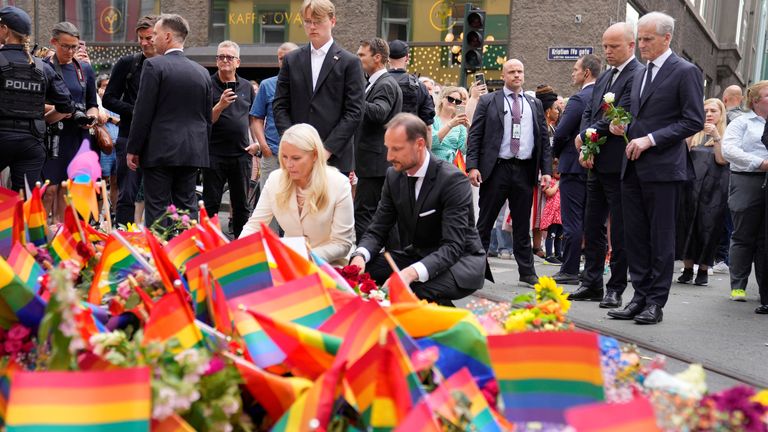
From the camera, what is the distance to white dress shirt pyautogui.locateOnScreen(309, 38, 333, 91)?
667 centimetres

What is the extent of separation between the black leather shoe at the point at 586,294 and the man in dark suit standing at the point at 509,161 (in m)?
0.82

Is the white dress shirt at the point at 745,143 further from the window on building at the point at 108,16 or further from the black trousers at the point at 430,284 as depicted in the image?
the window on building at the point at 108,16

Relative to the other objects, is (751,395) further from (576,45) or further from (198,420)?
(576,45)

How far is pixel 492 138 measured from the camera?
8.47 m

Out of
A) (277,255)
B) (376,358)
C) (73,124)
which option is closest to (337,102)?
(73,124)

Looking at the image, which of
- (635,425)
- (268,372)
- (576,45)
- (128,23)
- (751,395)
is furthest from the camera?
(128,23)

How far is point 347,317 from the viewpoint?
2367 millimetres

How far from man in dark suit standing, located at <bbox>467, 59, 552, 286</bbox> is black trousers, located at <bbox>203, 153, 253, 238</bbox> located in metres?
2.12

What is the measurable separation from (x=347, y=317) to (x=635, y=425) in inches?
32.5

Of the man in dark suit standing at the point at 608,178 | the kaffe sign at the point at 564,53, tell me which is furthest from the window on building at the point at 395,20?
the man in dark suit standing at the point at 608,178

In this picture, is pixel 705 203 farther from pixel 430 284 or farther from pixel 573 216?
pixel 430 284

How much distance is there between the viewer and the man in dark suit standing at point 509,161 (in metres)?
8.45

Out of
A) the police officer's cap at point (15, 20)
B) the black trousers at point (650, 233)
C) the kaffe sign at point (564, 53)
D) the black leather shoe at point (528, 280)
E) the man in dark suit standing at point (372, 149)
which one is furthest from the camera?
the kaffe sign at point (564, 53)

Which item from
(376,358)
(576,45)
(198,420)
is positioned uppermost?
(576,45)
